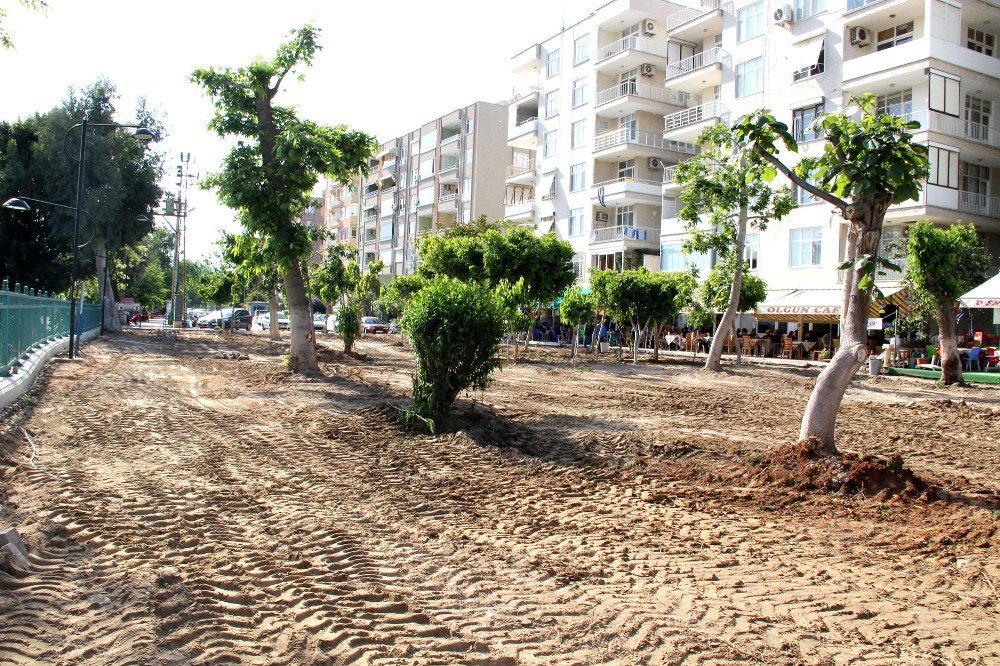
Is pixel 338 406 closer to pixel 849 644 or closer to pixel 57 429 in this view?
pixel 57 429

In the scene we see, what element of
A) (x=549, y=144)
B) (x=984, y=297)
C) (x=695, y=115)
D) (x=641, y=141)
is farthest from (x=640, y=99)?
(x=984, y=297)

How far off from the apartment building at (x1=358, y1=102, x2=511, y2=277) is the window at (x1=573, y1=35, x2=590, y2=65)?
14.5 metres

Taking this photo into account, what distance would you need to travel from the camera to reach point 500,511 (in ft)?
22.7

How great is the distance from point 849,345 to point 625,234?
38.4m

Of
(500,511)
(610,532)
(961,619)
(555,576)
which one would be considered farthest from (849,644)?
(500,511)

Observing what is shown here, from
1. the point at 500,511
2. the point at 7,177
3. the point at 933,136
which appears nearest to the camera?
the point at 500,511

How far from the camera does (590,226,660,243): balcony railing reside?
151 feet

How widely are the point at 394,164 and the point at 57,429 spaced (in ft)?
239

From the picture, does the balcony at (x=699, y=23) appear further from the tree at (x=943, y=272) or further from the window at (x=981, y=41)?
the tree at (x=943, y=272)

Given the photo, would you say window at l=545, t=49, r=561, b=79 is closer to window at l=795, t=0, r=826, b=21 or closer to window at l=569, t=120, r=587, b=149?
window at l=569, t=120, r=587, b=149

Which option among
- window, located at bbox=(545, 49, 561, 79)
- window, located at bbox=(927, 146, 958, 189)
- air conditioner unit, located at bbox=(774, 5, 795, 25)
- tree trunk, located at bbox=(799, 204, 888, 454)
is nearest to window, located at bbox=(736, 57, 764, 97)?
air conditioner unit, located at bbox=(774, 5, 795, 25)

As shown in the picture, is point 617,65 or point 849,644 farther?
point 617,65

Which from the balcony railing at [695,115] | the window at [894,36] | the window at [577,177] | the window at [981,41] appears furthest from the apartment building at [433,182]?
the window at [981,41]

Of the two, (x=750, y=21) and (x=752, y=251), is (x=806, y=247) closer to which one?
(x=752, y=251)
